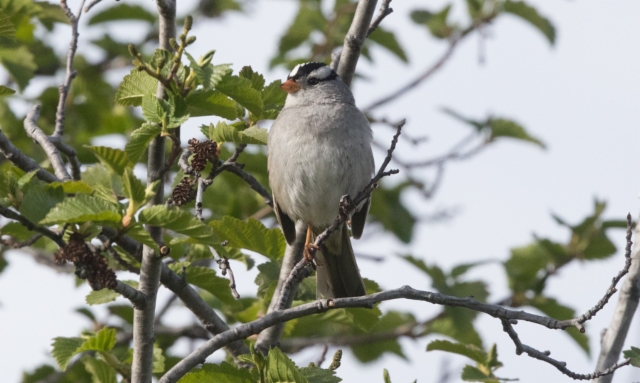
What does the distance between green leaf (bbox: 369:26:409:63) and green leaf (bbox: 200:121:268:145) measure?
2.69 m

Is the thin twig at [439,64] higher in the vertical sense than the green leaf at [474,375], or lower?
higher

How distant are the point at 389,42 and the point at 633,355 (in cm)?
353

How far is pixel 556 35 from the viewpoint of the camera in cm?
591

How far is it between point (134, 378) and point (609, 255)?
3578 mm

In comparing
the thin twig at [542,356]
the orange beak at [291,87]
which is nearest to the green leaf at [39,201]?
the thin twig at [542,356]

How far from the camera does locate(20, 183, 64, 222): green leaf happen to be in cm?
247

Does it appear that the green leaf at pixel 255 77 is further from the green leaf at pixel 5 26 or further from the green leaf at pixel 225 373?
the green leaf at pixel 225 373

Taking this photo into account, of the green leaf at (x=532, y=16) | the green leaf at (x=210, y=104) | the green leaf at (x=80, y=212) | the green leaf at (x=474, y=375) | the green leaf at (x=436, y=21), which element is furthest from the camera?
the green leaf at (x=436, y=21)

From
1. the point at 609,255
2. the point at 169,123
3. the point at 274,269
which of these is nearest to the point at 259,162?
the point at 274,269

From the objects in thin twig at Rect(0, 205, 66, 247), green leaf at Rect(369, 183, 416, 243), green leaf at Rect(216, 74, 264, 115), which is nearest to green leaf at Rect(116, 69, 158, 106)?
green leaf at Rect(216, 74, 264, 115)

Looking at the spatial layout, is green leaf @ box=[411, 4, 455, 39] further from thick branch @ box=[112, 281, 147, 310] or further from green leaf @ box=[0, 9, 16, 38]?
thick branch @ box=[112, 281, 147, 310]

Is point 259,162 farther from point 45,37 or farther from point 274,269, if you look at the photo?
point 45,37

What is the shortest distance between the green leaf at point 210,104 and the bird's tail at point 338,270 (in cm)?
136

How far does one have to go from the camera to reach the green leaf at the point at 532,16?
228 inches
